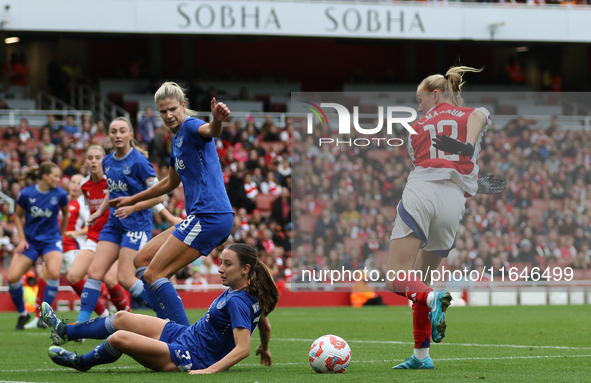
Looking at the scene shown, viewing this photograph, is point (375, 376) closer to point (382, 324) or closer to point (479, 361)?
point (479, 361)

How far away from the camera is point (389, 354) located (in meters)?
7.60

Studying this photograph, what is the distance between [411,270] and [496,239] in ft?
18.2

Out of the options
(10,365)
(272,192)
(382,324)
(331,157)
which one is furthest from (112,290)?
(272,192)

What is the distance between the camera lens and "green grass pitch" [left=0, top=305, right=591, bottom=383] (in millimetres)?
5617

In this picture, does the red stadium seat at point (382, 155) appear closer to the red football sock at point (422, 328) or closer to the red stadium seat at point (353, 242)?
the red stadium seat at point (353, 242)

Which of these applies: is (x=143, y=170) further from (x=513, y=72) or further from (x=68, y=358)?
(x=513, y=72)

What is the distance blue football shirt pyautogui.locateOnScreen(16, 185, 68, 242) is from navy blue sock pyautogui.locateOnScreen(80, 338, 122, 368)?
5.53 meters

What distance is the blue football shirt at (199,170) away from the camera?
6402 mm

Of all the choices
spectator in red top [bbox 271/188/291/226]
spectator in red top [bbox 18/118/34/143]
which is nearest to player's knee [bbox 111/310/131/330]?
spectator in red top [bbox 271/188/291/226]

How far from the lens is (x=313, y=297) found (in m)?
18.3

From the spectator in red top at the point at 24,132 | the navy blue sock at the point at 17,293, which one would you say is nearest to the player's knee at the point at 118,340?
the navy blue sock at the point at 17,293

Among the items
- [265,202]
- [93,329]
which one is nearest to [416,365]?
[93,329]

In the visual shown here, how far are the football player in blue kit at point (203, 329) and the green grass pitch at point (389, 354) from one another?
14 centimetres

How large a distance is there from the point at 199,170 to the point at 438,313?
7.20ft
